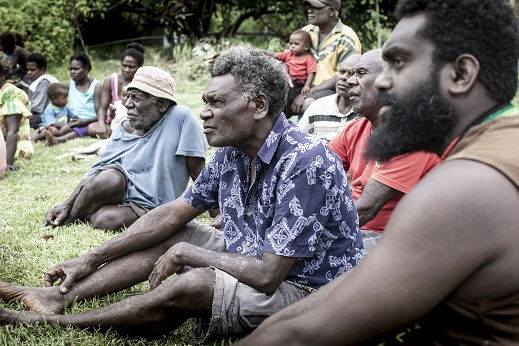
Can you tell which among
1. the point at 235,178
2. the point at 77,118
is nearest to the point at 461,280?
the point at 235,178

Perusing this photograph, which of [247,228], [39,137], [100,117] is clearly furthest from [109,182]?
[39,137]

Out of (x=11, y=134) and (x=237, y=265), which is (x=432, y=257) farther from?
(x=11, y=134)

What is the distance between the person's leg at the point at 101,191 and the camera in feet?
18.0

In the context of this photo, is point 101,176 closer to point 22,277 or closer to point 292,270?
point 22,277

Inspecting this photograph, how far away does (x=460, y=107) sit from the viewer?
6.12ft

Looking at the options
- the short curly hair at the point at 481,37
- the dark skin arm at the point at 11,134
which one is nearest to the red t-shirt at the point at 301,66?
the dark skin arm at the point at 11,134

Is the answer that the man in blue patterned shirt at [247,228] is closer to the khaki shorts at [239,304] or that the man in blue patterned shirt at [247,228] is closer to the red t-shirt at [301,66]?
the khaki shorts at [239,304]

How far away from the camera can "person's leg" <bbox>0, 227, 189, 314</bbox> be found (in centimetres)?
372

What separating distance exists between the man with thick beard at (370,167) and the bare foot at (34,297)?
5.68 feet

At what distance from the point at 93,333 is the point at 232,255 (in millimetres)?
791

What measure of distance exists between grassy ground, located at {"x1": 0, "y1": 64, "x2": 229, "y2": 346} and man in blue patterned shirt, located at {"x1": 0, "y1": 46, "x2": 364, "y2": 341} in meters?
0.09

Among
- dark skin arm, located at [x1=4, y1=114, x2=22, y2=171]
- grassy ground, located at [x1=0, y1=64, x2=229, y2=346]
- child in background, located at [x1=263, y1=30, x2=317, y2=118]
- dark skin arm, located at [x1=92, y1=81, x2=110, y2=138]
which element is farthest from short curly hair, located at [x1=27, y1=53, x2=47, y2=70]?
child in background, located at [x1=263, y1=30, x2=317, y2=118]

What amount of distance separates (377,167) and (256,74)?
0.96m

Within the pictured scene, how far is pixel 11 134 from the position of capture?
830 cm
